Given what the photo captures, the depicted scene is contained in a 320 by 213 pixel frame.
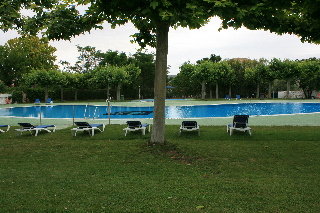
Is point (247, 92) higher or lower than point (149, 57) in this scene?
lower

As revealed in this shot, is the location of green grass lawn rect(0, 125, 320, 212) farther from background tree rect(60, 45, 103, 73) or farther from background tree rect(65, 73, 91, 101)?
background tree rect(60, 45, 103, 73)

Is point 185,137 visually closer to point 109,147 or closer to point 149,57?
point 109,147

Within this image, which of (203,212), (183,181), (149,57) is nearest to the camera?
(203,212)

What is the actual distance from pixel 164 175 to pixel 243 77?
149 ft

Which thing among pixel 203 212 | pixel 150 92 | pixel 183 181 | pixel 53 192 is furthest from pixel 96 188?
pixel 150 92

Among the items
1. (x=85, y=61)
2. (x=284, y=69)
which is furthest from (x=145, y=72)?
(x=284, y=69)

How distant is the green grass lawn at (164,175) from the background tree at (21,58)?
4795cm

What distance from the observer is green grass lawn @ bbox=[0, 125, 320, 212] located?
465 cm

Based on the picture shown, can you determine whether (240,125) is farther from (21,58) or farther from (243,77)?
(21,58)

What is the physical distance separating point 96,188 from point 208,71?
1642 inches

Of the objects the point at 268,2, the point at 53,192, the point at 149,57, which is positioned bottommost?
the point at 53,192

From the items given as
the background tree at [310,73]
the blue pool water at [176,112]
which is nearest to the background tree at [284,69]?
the background tree at [310,73]

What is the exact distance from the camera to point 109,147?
9.95 metres

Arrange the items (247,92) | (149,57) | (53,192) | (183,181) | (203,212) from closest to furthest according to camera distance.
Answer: (203,212)
(53,192)
(183,181)
(247,92)
(149,57)
